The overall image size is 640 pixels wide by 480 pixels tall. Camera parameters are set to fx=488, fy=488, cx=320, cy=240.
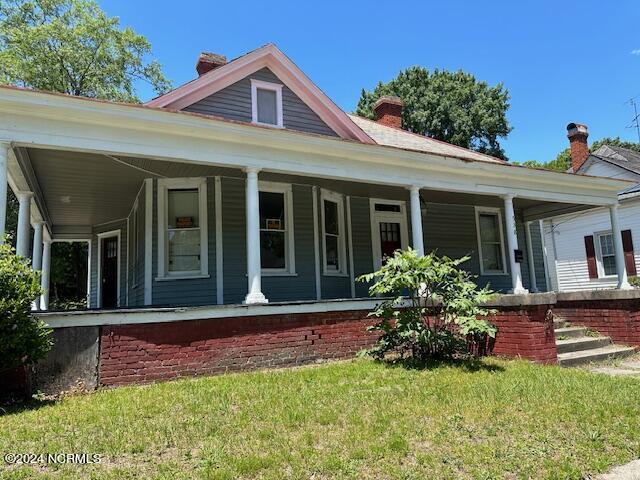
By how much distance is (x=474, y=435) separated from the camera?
159 inches

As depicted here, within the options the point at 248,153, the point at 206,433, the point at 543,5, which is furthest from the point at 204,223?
the point at 543,5

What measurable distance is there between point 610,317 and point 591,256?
11.8m

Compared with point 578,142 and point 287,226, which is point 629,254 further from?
point 287,226

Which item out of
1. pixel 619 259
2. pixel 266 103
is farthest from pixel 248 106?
pixel 619 259

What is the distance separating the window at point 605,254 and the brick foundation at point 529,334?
14.0m

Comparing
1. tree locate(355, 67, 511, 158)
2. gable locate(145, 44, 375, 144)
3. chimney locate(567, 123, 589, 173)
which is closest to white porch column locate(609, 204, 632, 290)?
gable locate(145, 44, 375, 144)

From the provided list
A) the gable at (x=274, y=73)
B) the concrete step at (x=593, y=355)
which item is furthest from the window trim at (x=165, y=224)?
the concrete step at (x=593, y=355)

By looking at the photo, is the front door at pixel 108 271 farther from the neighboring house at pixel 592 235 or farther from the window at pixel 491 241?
the neighboring house at pixel 592 235

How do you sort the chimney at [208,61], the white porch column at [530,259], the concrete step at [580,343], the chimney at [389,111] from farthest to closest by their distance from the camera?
the chimney at [389,111], the white porch column at [530,259], the chimney at [208,61], the concrete step at [580,343]

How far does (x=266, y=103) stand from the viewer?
11328 mm

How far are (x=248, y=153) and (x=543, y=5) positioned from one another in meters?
12.0

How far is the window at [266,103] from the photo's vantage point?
11117mm

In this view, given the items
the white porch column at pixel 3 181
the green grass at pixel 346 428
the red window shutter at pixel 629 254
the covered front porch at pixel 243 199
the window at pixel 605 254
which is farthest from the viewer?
the window at pixel 605 254

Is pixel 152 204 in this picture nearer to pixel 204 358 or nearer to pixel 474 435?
pixel 204 358
